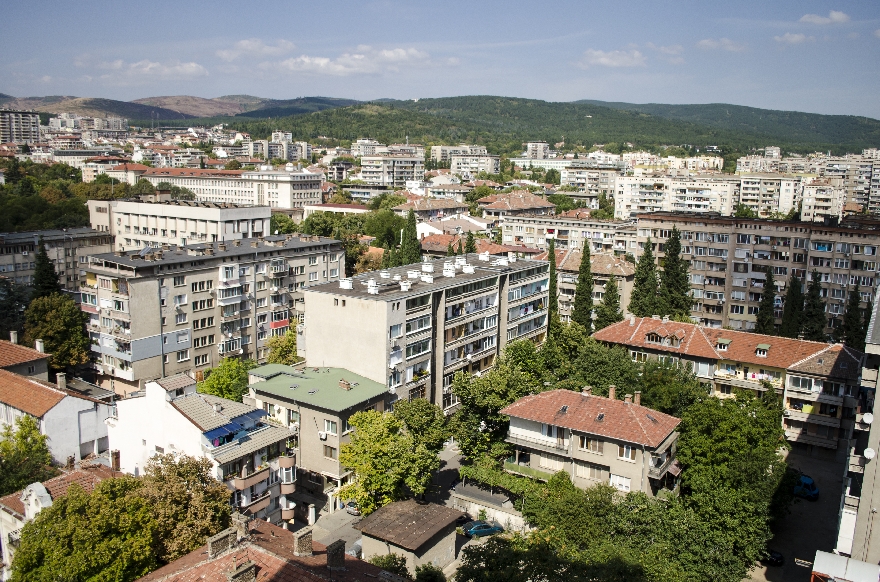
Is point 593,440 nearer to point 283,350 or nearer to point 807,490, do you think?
point 807,490

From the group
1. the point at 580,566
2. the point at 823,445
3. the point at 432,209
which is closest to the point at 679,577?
the point at 580,566

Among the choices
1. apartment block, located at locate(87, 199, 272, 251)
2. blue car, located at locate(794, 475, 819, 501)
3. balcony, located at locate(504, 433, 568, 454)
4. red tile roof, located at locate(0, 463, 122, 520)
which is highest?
apartment block, located at locate(87, 199, 272, 251)

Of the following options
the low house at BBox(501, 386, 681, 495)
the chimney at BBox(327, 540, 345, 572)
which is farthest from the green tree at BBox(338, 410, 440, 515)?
the chimney at BBox(327, 540, 345, 572)

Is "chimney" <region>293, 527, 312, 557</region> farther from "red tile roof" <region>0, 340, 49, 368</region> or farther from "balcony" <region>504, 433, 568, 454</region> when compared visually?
"red tile roof" <region>0, 340, 49, 368</region>

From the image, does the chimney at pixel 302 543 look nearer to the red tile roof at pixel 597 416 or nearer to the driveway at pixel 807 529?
the red tile roof at pixel 597 416

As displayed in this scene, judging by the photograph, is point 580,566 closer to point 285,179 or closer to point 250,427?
point 250,427

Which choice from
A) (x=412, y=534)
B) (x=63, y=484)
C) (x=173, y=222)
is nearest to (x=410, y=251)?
(x=173, y=222)

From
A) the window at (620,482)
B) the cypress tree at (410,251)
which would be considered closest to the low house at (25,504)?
the window at (620,482)
